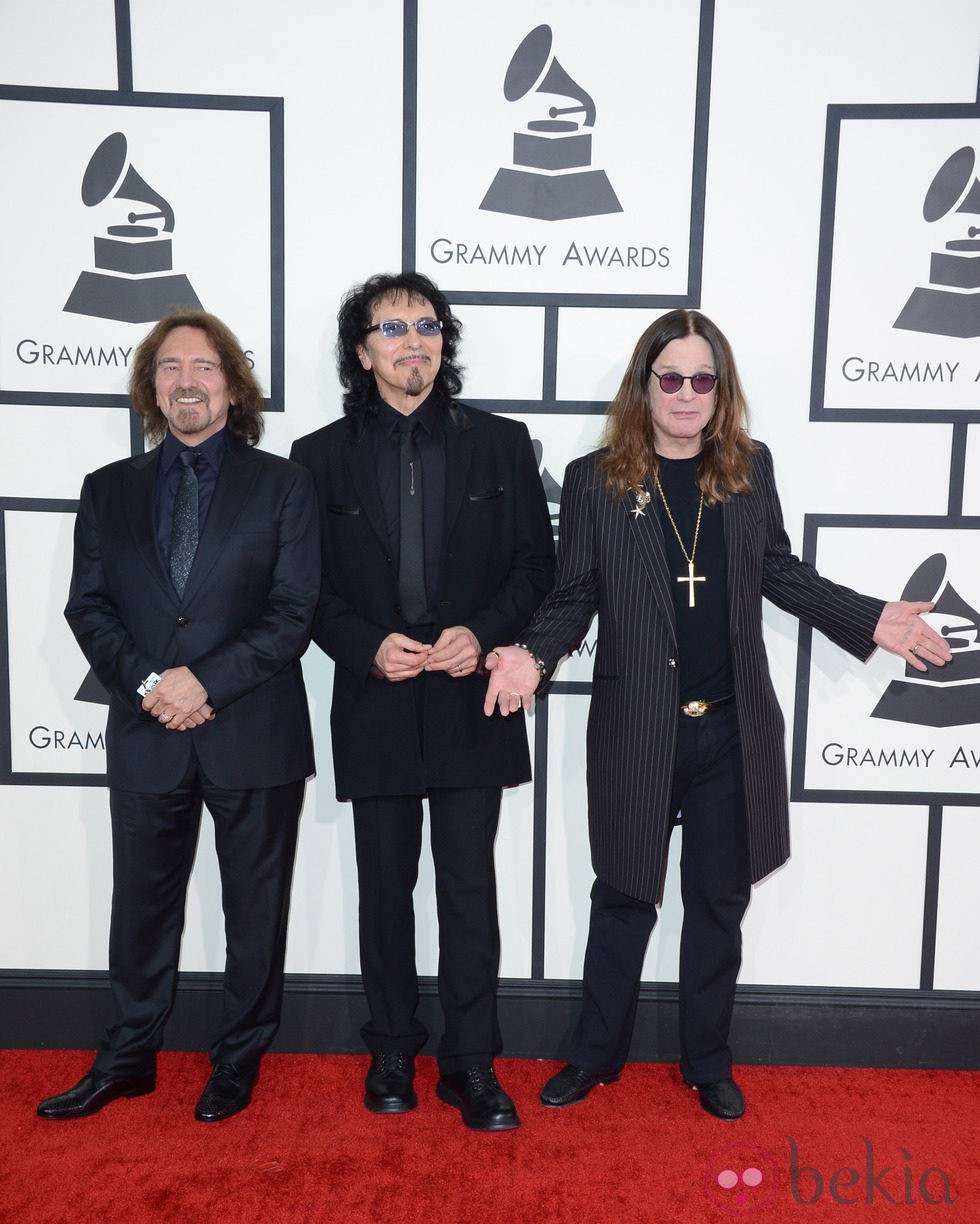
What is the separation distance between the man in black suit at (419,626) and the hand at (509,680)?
67 mm

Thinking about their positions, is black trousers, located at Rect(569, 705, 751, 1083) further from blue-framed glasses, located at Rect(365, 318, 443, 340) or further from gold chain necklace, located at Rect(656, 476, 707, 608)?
blue-framed glasses, located at Rect(365, 318, 443, 340)

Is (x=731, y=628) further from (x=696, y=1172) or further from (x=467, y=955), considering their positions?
(x=696, y=1172)

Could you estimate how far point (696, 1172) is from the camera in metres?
2.59

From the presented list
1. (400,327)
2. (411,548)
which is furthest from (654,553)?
(400,327)

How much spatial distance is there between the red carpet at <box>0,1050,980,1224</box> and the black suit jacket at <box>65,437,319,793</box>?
35.9 inches

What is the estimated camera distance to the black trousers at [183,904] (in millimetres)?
2771

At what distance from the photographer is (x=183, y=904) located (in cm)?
290

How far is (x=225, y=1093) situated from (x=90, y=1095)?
36cm

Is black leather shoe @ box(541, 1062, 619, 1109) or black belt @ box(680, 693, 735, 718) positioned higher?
black belt @ box(680, 693, 735, 718)

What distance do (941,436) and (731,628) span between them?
3.18ft

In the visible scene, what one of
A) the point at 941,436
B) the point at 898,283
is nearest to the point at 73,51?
the point at 898,283

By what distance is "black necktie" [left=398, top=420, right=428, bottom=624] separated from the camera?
2744mm

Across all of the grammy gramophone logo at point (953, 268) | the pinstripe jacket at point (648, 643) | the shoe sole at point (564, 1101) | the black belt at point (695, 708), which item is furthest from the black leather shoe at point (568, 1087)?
the grammy gramophone logo at point (953, 268)
